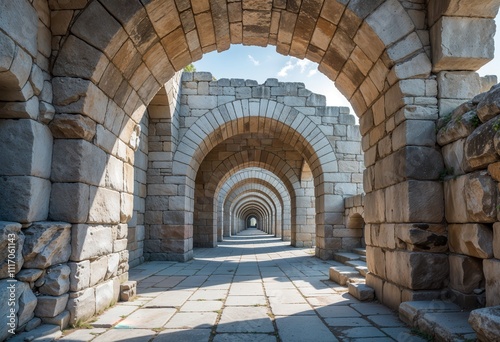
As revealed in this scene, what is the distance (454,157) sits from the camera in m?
2.94

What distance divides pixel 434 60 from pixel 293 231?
935 centimetres

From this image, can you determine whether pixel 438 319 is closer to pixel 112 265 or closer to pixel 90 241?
pixel 90 241

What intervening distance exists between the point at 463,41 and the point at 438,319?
7.96ft

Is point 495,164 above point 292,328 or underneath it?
above

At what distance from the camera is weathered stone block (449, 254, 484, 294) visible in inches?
105

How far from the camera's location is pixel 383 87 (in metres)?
3.60

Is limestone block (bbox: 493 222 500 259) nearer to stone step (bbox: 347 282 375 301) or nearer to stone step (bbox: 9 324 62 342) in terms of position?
stone step (bbox: 347 282 375 301)

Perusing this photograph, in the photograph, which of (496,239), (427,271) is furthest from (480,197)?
(427,271)

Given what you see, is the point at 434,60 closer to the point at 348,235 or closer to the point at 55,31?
the point at 55,31

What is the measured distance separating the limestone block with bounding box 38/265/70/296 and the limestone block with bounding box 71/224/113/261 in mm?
191

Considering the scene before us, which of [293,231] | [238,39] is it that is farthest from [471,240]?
[293,231]

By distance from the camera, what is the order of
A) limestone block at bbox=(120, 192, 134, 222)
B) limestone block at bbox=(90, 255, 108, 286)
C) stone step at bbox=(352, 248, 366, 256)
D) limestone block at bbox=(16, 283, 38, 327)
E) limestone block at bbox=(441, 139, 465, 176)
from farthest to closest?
stone step at bbox=(352, 248, 366, 256) → limestone block at bbox=(120, 192, 134, 222) → limestone block at bbox=(90, 255, 108, 286) → limestone block at bbox=(441, 139, 465, 176) → limestone block at bbox=(16, 283, 38, 327)

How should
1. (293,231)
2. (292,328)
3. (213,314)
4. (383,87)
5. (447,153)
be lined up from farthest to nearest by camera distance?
(293,231), (383,87), (213,314), (447,153), (292,328)

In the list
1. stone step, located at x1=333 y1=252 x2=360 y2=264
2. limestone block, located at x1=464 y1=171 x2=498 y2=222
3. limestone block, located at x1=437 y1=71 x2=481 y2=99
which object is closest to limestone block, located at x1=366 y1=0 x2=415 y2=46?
limestone block, located at x1=437 y1=71 x2=481 y2=99
